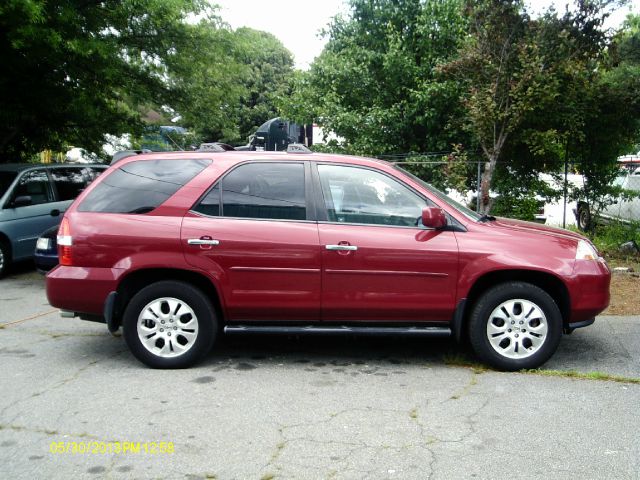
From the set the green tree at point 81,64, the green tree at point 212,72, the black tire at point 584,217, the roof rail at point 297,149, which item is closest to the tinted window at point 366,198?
the roof rail at point 297,149

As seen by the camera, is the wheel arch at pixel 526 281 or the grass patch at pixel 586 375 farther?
the wheel arch at pixel 526 281

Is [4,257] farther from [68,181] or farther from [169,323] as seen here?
[169,323]

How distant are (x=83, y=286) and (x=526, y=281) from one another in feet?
12.1

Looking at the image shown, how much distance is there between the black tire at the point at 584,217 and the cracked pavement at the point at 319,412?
560 cm

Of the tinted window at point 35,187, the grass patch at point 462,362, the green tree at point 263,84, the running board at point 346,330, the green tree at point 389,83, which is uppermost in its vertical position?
the green tree at point 263,84

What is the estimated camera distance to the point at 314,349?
602 cm

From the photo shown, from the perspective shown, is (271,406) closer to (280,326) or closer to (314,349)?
(280,326)

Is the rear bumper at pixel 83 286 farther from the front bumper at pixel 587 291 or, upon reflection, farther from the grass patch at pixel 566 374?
the front bumper at pixel 587 291

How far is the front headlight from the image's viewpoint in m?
5.30

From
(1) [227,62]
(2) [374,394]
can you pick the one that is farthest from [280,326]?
(1) [227,62]

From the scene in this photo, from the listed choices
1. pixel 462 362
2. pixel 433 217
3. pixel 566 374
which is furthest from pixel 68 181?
pixel 566 374

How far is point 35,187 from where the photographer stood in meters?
10.3

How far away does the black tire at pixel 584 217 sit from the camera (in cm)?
1138

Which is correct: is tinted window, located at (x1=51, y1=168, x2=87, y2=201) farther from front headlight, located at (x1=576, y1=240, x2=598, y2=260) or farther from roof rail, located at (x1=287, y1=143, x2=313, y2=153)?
front headlight, located at (x1=576, y1=240, x2=598, y2=260)
